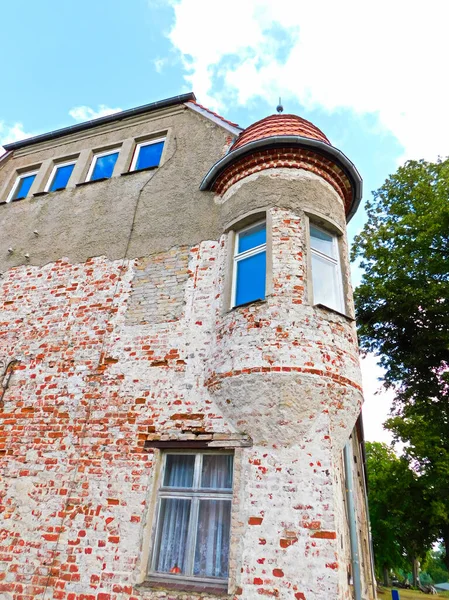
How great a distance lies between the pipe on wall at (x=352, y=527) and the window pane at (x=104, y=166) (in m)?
7.53

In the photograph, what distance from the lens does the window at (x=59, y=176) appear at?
941cm

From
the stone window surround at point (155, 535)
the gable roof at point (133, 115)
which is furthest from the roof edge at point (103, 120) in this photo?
the stone window surround at point (155, 535)

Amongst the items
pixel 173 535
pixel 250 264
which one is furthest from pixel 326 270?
pixel 173 535

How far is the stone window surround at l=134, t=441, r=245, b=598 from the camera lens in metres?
4.00

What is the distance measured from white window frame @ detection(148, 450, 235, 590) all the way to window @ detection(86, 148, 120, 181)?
21.9ft

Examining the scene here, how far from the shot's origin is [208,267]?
6.26m

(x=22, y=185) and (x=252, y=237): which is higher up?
(x=22, y=185)

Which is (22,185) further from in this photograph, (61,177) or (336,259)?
(336,259)

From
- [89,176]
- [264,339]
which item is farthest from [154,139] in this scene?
[264,339]

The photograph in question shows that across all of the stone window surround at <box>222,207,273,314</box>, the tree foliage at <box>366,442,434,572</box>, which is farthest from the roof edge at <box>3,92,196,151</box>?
the tree foliage at <box>366,442,434,572</box>

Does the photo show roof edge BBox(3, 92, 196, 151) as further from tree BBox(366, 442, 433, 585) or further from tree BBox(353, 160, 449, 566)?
tree BBox(366, 442, 433, 585)

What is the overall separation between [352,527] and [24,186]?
34.8ft

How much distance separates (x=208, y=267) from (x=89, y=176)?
4.75 m

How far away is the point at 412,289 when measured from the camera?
12.7 metres
